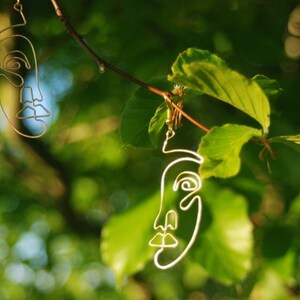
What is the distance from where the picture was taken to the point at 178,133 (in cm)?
153

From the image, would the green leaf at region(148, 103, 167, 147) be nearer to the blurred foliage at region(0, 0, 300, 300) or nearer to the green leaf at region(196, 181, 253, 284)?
the blurred foliage at region(0, 0, 300, 300)

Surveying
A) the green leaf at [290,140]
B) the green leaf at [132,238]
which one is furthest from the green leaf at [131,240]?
the green leaf at [290,140]

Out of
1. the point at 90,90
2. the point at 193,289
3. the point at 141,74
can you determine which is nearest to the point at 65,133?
the point at 90,90

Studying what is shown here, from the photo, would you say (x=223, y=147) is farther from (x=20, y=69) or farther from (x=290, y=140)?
(x=20, y=69)

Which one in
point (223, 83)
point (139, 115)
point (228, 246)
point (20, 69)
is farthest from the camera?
point (20, 69)

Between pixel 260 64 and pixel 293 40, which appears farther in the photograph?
pixel 293 40

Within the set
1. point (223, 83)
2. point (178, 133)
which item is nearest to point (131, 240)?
point (223, 83)

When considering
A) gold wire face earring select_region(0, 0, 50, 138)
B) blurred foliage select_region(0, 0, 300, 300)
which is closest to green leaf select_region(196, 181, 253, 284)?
blurred foliage select_region(0, 0, 300, 300)

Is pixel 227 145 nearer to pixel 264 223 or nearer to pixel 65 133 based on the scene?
pixel 264 223

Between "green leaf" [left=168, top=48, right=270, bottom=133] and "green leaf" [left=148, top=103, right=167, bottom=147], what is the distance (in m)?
0.05

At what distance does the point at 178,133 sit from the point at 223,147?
3.53ft

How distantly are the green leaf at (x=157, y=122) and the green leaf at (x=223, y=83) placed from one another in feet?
0.18

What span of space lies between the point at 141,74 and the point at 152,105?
66cm

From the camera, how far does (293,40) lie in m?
1.47
